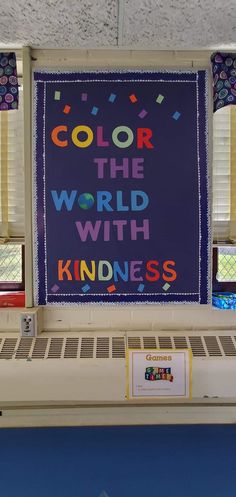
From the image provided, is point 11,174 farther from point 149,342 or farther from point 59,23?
point 149,342

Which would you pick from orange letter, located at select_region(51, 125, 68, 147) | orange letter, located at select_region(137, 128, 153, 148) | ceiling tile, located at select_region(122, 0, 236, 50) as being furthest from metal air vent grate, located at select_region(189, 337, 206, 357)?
ceiling tile, located at select_region(122, 0, 236, 50)

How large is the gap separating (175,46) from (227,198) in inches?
36.3

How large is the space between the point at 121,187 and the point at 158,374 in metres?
1.07

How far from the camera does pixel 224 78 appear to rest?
7.48ft

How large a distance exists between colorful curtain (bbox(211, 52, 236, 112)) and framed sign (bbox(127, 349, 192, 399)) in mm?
1450

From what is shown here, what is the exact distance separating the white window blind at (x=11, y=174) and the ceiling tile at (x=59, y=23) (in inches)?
16.6

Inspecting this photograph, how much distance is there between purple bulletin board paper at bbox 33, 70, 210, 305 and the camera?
7.51 ft

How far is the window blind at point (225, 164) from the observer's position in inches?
95.9

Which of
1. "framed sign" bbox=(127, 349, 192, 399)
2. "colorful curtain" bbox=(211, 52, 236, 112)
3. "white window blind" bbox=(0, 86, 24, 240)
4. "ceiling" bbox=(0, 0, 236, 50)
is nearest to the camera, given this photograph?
"ceiling" bbox=(0, 0, 236, 50)

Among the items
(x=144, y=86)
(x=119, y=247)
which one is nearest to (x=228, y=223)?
(x=119, y=247)

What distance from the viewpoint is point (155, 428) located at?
86.0 inches

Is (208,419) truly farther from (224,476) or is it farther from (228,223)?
(228,223)

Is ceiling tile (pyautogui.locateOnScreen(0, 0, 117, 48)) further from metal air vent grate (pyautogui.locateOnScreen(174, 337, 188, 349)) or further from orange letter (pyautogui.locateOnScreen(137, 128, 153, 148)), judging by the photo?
metal air vent grate (pyautogui.locateOnScreen(174, 337, 188, 349))

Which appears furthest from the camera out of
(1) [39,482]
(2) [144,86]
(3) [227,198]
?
(3) [227,198]
